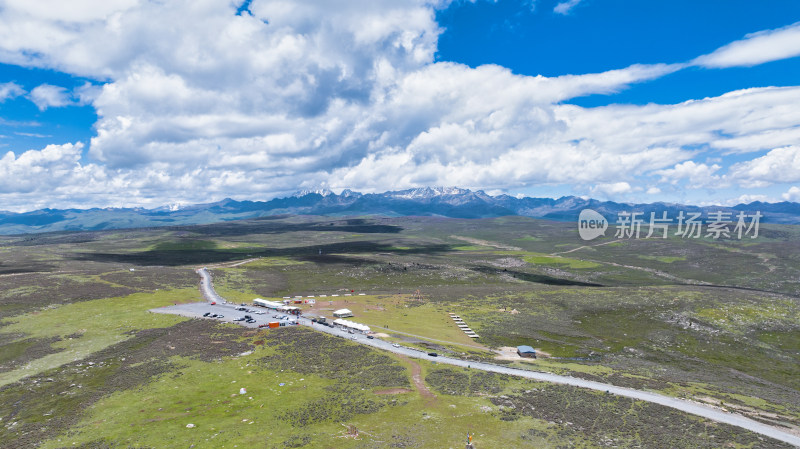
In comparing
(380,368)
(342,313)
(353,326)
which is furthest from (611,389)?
(342,313)

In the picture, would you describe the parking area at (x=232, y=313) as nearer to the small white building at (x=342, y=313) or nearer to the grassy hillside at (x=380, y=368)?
the grassy hillside at (x=380, y=368)

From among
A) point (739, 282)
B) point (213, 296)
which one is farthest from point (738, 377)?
point (739, 282)

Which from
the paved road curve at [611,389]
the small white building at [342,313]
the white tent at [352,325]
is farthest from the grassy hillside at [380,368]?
the white tent at [352,325]

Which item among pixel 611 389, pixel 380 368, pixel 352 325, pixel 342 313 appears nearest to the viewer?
pixel 611 389

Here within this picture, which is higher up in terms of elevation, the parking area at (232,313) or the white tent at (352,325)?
the white tent at (352,325)

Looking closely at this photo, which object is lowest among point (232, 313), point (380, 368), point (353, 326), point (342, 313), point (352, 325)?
point (342, 313)

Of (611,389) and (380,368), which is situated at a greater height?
(380,368)

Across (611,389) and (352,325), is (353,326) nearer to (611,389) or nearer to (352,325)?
(352,325)

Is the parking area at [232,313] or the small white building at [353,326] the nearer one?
the small white building at [353,326]

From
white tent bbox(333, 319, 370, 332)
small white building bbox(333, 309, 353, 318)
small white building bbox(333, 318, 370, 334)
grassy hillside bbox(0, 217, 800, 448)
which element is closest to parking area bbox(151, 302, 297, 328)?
grassy hillside bbox(0, 217, 800, 448)

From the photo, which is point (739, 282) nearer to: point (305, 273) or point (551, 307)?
point (551, 307)

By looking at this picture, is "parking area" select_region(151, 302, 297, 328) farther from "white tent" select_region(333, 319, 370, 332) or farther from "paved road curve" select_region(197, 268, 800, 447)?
"paved road curve" select_region(197, 268, 800, 447)
